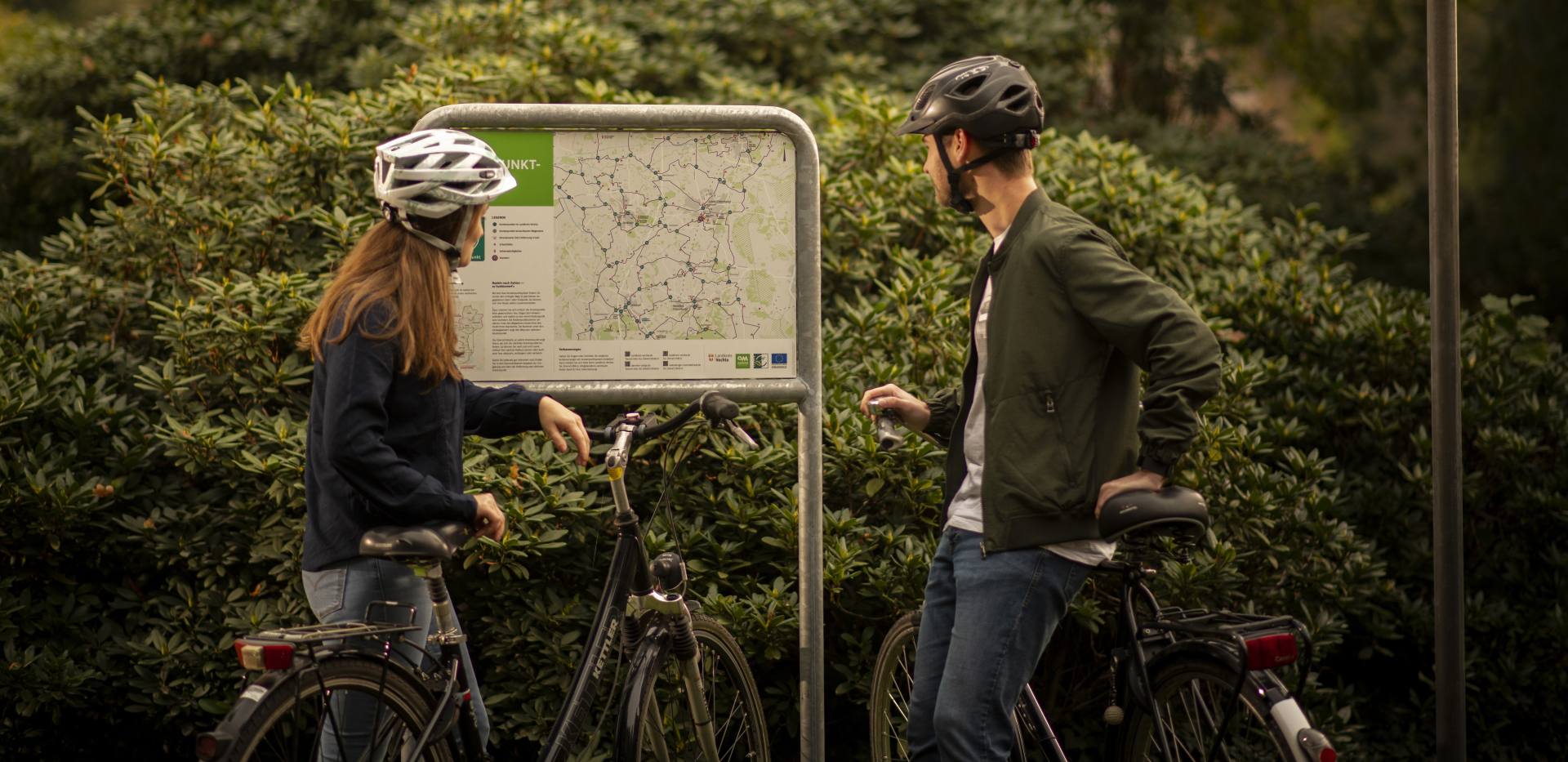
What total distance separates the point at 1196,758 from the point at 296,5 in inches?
276

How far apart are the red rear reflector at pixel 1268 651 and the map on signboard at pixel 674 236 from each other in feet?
5.19

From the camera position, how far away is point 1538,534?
19.3 feet

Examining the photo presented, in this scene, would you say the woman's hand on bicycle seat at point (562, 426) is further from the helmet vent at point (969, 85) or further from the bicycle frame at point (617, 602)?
the helmet vent at point (969, 85)

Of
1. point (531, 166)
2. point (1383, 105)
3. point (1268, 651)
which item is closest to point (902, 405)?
point (1268, 651)

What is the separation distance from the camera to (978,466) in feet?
11.0

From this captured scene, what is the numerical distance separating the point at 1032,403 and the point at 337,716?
162 cm

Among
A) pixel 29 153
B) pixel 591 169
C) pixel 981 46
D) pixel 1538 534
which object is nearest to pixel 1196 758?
pixel 591 169

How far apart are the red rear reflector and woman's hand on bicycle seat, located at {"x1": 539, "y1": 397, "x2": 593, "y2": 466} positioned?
1.53 meters

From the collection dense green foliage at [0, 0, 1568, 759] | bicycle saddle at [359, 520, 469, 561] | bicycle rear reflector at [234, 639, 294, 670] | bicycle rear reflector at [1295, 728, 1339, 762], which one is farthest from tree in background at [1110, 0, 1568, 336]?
bicycle rear reflector at [234, 639, 294, 670]

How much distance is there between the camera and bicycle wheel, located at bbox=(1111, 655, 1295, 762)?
3215 millimetres

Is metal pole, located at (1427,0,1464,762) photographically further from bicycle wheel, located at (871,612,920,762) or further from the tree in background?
the tree in background

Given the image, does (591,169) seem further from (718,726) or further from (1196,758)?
(1196,758)

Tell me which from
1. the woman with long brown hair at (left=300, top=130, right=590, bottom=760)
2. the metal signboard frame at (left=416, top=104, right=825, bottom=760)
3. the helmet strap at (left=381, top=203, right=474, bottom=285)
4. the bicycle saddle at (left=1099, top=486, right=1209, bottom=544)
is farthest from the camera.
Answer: the metal signboard frame at (left=416, top=104, right=825, bottom=760)

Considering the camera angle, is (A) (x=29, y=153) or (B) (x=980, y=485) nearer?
(B) (x=980, y=485)
